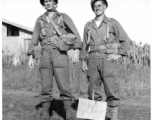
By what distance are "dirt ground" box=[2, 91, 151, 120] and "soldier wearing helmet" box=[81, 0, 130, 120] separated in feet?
3.89

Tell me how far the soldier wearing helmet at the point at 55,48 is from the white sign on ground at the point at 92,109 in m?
0.51

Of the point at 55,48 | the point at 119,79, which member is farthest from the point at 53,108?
the point at 119,79

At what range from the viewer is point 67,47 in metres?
4.44

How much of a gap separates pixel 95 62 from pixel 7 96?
176 inches

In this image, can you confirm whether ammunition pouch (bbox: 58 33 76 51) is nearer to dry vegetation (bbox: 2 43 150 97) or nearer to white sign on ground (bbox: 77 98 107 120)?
white sign on ground (bbox: 77 98 107 120)

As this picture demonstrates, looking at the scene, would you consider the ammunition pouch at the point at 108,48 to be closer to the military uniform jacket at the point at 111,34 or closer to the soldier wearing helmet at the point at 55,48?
the military uniform jacket at the point at 111,34

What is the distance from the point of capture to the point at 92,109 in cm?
397

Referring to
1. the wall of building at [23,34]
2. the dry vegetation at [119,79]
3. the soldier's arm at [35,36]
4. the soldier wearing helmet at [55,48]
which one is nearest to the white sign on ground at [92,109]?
the soldier wearing helmet at [55,48]

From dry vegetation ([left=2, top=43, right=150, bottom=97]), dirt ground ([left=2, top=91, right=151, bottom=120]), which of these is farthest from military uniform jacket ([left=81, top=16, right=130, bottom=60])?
dry vegetation ([left=2, top=43, right=150, bottom=97])

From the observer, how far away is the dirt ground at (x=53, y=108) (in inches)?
202

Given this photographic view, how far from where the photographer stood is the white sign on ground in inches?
154

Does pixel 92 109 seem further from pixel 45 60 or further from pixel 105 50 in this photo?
pixel 45 60

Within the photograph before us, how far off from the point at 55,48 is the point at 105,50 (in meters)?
0.95

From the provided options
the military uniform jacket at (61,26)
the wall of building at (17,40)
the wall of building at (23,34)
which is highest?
the wall of building at (23,34)
